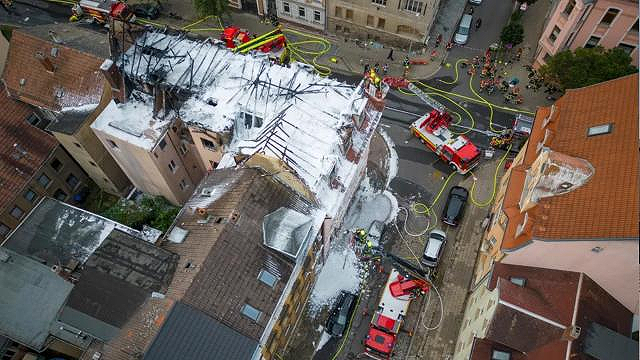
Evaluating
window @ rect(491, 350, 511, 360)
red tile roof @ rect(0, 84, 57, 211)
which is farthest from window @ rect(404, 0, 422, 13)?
red tile roof @ rect(0, 84, 57, 211)

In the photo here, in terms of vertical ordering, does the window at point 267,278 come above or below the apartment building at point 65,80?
below

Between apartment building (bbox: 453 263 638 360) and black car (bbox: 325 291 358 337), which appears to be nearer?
apartment building (bbox: 453 263 638 360)

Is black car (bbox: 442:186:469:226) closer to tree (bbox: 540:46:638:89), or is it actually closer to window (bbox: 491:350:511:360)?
window (bbox: 491:350:511:360)

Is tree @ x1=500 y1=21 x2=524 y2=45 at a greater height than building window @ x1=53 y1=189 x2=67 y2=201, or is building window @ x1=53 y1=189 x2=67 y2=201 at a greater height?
tree @ x1=500 y1=21 x2=524 y2=45

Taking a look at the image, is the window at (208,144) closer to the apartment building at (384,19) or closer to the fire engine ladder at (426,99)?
the fire engine ladder at (426,99)

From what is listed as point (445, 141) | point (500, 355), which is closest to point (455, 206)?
point (445, 141)

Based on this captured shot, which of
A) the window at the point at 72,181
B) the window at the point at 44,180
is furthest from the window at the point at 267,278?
the window at the point at 72,181

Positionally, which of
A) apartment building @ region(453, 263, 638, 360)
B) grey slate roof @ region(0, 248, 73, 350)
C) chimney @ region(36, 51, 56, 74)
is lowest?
grey slate roof @ region(0, 248, 73, 350)
